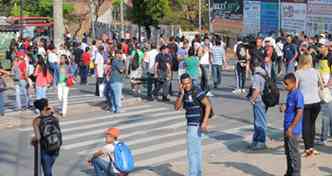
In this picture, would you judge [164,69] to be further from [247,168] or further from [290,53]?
[247,168]

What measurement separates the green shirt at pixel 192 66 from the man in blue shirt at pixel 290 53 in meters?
3.74

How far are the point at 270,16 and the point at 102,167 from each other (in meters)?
32.3

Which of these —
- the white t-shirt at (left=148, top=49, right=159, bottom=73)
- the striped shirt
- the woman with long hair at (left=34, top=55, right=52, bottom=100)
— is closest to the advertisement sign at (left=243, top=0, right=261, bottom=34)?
the striped shirt

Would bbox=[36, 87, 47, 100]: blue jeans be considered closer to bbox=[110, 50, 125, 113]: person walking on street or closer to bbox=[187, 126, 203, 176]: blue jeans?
bbox=[110, 50, 125, 113]: person walking on street

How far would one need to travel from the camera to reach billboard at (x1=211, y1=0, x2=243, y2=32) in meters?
46.0

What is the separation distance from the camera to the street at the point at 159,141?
42.7ft

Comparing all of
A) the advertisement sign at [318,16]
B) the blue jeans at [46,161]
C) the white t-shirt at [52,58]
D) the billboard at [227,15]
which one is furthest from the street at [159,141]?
the billboard at [227,15]

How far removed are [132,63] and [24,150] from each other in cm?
828

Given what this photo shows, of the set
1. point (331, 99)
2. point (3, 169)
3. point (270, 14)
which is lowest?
point (3, 169)

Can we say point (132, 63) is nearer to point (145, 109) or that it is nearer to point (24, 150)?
point (145, 109)

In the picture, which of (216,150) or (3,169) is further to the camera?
(216,150)

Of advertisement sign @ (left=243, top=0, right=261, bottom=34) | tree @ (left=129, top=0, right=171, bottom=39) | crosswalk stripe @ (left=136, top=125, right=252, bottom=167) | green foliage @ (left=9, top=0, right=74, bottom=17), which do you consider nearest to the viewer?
crosswalk stripe @ (left=136, top=125, right=252, bottom=167)

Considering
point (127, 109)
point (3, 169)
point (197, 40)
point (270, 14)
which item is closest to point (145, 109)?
point (127, 109)

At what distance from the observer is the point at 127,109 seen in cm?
2138
